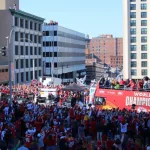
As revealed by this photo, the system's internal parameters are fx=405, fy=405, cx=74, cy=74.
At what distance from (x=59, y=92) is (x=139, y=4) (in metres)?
55.7

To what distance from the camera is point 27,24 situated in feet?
264

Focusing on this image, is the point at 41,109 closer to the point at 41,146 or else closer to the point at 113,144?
the point at 41,146

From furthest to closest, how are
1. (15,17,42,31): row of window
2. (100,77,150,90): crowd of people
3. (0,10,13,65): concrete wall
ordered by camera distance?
(15,17,42,31): row of window < (0,10,13,65): concrete wall < (100,77,150,90): crowd of people

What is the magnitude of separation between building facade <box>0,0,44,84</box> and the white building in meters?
8.51

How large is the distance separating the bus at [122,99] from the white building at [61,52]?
195 feet

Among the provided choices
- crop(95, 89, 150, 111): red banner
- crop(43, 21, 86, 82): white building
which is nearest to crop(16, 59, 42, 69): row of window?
crop(43, 21, 86, 82): white building

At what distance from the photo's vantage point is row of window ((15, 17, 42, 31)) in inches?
2997

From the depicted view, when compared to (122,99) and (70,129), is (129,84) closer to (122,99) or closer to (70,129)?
(122,99)

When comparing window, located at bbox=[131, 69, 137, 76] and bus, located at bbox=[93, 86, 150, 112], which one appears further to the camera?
window, located at bbox=[131, 69, 137, 76]

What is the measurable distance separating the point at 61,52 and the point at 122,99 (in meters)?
79.2

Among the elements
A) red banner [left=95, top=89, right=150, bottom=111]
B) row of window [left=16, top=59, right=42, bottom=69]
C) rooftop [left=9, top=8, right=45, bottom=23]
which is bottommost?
red banner [left=95, top=89, right=150, bottom=111]

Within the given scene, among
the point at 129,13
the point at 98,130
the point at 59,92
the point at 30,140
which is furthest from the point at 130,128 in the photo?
the point at 129,13

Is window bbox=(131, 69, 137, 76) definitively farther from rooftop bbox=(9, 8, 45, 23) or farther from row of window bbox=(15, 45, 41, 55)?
rooftop bbox=(9, 8, 45, 23)

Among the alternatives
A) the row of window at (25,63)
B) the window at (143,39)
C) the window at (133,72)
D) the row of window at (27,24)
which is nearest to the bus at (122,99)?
the row of window at (25,63)
